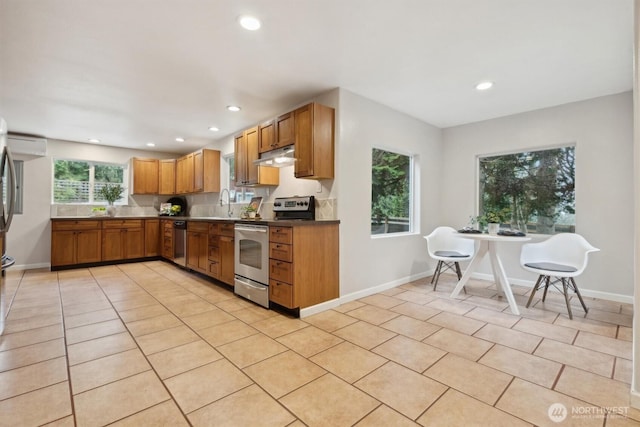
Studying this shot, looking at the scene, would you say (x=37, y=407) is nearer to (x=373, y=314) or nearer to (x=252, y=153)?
(x=373, y=314)

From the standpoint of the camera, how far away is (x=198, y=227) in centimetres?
449

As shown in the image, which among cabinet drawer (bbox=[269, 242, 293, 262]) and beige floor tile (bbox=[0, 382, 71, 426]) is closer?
beige floor tile (bbox=[0, 382, 71, 426])

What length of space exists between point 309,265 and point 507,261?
304 centimetres

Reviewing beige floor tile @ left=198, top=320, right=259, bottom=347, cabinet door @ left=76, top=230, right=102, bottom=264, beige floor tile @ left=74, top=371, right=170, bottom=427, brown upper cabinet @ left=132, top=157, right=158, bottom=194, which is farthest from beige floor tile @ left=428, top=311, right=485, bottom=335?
brown upper cabinet @ left=132, top=157, right=158, bottom=194

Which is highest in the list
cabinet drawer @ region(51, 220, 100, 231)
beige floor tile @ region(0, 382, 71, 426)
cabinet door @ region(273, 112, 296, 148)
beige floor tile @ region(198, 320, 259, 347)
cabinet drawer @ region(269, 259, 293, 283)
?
cabinet door @ region(273, 112, 296, 148)

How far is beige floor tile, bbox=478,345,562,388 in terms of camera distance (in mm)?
1849

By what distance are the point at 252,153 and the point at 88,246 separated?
363 cm

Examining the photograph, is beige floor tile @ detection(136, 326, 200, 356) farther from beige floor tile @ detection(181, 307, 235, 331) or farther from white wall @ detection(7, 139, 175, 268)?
white wall @ detection(7, 139, 175, 268)

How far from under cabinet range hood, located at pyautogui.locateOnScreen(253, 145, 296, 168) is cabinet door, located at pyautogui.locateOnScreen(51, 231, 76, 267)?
12.4ft

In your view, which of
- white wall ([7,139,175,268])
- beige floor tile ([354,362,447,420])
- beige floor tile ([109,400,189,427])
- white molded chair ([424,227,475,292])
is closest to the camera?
beige floor tile ([109,400,189,427])

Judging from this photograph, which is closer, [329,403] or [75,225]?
[329,403]

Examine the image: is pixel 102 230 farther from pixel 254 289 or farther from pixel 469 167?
pixel 469 167

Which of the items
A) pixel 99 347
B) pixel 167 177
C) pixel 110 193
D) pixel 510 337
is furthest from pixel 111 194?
pixel 510 337

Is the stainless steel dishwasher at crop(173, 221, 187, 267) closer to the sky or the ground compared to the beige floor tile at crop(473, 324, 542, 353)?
closer to the sky
